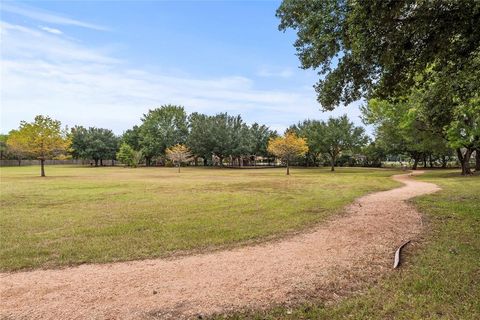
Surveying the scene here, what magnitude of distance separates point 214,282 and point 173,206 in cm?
778

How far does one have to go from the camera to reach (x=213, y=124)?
189ft

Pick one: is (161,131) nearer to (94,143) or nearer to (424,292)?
(94,143)

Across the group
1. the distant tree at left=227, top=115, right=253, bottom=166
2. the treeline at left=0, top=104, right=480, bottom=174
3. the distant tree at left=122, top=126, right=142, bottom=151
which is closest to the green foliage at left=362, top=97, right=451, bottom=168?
the treeline at left=0, top=104, right=480, bottom=174

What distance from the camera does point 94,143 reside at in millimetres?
71625

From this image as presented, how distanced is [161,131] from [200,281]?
62670 millimetres

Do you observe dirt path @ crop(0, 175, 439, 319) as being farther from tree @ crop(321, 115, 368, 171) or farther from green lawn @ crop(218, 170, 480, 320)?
tree @ crop(321, 115, 368, 171)

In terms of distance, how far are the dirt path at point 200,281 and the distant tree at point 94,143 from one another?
71.5 meters

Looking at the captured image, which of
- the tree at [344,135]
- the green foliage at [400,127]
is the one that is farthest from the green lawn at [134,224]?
the tree at [344,135]

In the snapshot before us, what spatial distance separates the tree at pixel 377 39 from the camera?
5750mm

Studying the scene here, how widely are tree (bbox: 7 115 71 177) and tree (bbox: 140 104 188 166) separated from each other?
32.0 m

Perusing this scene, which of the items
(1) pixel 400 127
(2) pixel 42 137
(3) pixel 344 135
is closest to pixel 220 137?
(3) pixel 344 135

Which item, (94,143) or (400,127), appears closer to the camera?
(400,127)

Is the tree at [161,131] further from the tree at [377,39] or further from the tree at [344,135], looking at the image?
the tree at [377,39]

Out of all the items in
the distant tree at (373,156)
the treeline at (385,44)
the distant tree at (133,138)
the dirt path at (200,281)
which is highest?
the distant tree at (133,138)
